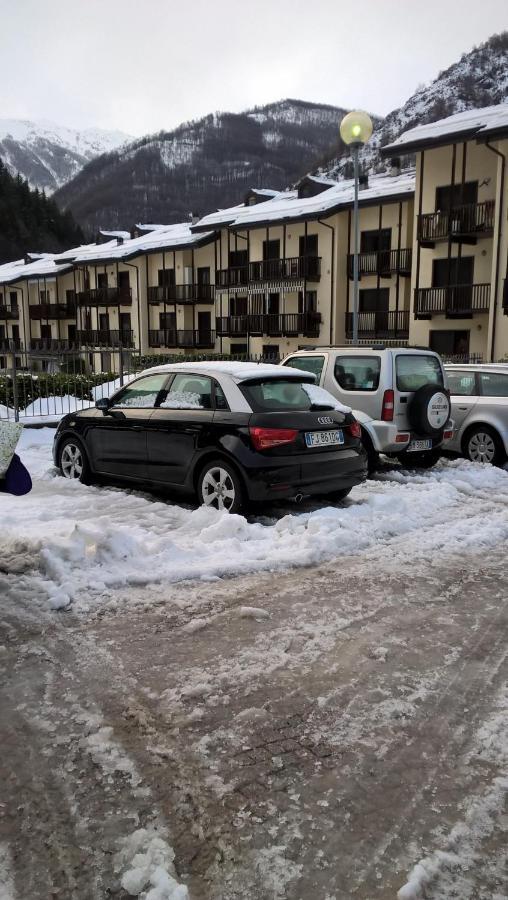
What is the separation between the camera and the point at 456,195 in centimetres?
2758

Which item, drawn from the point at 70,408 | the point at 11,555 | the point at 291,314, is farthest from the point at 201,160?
the point at 11,555

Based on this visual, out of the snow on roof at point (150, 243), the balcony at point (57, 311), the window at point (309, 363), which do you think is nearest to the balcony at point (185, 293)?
the snow on roof at point (150, 243)

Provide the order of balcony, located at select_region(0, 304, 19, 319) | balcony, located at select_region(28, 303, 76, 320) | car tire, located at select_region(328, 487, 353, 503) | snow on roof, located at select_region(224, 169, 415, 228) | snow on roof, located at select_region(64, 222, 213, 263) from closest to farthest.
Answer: car tire, located at select_region(328, 487, 353, 503)
snow on roof, located at select_region(224, 169, 415, 228)
snow on roof, located at select_region(64, 222, 213, 263)
balcony, located at select_region(28, 303, 76, 320)
balcony, located at select_region(0, 304, 19, 319)

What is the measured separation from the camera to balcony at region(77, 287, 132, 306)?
1837 inches

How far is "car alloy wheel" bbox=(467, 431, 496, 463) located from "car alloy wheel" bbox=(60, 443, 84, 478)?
19.1 feet

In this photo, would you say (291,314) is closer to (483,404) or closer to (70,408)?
(70,408)

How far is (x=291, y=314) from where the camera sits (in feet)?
117

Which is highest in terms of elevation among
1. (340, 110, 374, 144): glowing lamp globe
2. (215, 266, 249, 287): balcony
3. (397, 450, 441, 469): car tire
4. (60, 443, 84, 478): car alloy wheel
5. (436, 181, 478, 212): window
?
(436, 181, 478, 212): window

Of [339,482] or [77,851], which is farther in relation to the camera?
[339,482]

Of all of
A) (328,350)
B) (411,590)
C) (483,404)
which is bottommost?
(411,590)

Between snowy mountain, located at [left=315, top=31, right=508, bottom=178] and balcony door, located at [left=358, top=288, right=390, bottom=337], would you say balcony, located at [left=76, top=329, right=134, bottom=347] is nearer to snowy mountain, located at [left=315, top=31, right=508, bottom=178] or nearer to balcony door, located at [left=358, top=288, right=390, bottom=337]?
balcony door, located at [left=358, top=288, right=390, bottom=337]

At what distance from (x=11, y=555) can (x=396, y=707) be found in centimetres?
331

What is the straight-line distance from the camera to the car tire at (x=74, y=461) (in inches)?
332

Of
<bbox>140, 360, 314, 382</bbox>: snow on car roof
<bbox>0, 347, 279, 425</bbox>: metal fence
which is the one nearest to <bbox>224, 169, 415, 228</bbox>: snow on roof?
<bbox>0, 347, 279, 425</bbox>: metal fence
